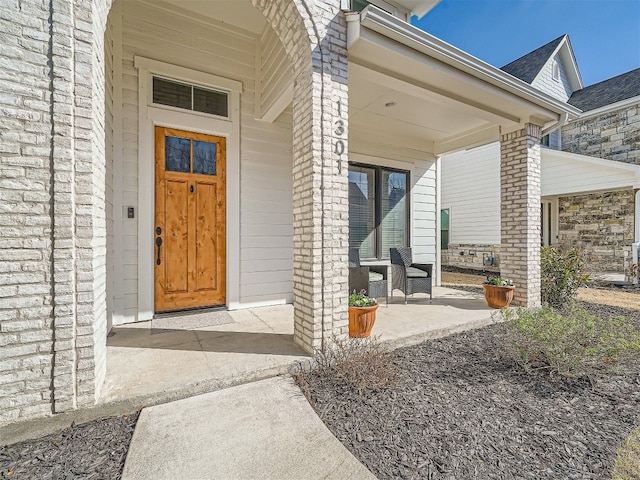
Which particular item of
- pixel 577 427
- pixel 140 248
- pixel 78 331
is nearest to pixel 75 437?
pixel 78 331

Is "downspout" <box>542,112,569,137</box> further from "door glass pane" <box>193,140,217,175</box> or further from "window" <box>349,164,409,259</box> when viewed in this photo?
"door glass pane" <box>193,140,217,175</box>

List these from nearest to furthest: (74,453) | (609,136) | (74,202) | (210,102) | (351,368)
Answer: (74,453), (74,202), (351,368), (210,102), (609,136)

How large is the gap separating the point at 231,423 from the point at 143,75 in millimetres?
3854

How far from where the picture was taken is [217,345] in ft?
9.52

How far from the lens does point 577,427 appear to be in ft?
6.56

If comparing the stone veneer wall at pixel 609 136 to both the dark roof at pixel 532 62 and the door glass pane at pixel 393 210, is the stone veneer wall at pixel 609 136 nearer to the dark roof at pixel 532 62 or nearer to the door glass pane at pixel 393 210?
the dark roof at pixel 532 62

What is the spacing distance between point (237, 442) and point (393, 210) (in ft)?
16.9

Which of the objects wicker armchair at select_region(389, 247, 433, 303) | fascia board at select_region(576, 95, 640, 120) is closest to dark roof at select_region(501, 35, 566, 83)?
fascia board at select_region(576, 95, 640, 120)

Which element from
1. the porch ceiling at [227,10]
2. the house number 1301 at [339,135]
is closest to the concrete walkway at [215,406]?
the house number 1301 at [339,135]

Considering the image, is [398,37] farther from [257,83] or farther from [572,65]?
[572,65]

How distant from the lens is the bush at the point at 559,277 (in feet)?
16.4

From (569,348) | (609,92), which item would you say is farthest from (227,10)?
(609,92)

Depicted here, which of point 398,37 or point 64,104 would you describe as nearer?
point 64,104

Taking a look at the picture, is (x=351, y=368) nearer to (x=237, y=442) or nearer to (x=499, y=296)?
(x=237, y=442)
